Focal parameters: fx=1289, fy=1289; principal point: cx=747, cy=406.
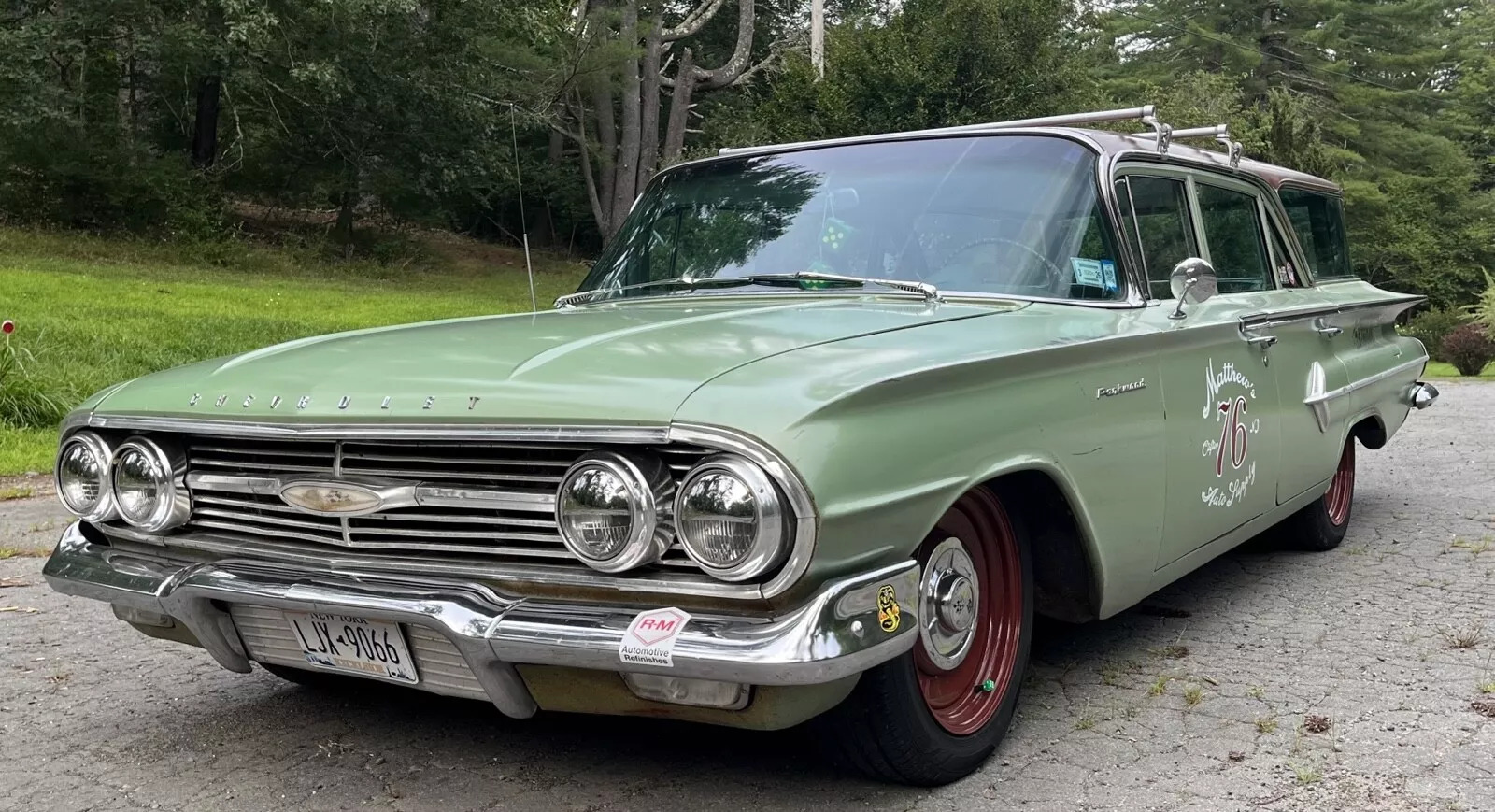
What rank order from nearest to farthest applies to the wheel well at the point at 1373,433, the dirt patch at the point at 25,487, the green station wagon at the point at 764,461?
the green station wagon at the point at 764,461 → the wheel well at the point at 1373,433 → the dirt patch at the point at 25,487

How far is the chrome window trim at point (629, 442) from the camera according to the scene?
2.34m

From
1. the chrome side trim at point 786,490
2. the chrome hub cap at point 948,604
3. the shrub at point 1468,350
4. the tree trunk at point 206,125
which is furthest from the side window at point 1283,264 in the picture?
the tree trunk at point 206,125

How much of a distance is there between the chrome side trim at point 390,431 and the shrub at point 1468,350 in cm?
1933

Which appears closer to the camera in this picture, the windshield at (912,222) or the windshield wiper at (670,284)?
the windshield at (912,222)

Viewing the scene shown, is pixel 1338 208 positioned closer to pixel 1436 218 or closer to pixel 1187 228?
pixel 1187 228

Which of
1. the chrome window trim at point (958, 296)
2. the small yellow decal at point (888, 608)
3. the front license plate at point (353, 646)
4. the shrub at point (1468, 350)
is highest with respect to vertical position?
the chrome window trim at point (958, 296)

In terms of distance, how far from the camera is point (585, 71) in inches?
1022

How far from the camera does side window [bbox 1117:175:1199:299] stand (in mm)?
3896

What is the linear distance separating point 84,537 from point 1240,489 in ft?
11.1

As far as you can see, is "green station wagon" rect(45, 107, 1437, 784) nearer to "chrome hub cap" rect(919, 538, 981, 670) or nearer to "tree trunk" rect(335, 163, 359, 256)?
→ "chrome hub cap" rect(919, 538, 981, 670)

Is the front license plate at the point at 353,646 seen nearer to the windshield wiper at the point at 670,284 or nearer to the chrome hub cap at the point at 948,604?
the chrome hub cap at the point at 948,604

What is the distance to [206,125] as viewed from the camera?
25.1 metres

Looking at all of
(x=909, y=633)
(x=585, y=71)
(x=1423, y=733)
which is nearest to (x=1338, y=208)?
(x=1423, y=733)

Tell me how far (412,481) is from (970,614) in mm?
1293
